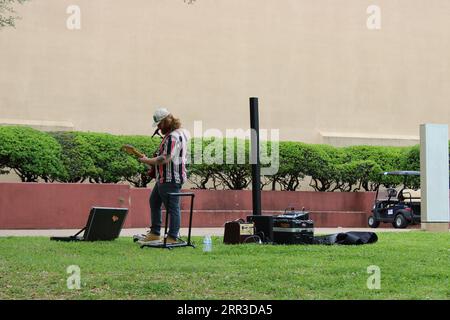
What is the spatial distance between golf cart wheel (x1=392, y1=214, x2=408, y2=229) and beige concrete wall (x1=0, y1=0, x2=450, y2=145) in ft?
13.1

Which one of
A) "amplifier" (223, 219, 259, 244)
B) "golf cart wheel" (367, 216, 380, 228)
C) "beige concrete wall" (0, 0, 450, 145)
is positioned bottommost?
"golf cart wheel" (367, 216, 380, 228)

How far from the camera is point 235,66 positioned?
2105 centimetres

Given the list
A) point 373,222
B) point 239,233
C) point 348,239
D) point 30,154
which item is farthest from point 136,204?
point 348,239

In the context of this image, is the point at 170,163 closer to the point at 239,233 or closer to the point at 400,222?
the point at 239,233

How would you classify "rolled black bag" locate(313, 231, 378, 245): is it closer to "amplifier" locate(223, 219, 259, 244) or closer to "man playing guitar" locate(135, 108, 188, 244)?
"amplifier" locate(223, 219, 259, 244)

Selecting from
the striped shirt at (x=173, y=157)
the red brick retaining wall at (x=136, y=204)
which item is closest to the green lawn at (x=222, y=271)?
the striped shirt at (x=173, y=157)

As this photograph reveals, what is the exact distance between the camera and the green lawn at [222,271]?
6.80 m

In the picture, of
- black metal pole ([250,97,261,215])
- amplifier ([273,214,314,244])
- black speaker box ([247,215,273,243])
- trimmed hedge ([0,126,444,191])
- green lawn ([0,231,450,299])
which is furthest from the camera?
trimmed hedge ([0,126,444,191])

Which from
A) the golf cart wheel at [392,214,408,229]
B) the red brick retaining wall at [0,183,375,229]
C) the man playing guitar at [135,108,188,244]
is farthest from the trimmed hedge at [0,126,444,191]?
the man playing guitar at [135,108,188,244]

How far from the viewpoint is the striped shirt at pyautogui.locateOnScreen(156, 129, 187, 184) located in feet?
34.5

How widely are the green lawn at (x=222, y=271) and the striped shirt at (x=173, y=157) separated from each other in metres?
1.04

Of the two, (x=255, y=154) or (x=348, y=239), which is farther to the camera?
(x=255, y=154)

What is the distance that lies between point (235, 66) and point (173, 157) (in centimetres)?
1088
